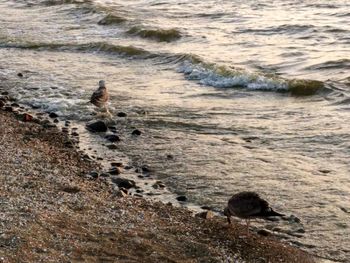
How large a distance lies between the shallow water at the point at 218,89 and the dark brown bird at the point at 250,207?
50 cm

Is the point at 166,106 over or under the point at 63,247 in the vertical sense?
under

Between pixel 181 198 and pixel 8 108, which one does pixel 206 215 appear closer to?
pixel 181 198

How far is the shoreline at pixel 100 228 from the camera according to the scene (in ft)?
18.3

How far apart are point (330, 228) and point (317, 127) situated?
3.58m

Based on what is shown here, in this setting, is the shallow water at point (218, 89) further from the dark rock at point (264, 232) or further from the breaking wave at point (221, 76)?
the dark rock at point (264, 232)

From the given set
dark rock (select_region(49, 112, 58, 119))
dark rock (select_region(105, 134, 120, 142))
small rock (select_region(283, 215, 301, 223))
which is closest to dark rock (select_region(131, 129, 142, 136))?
dark rock (select_region(105, 134, 120, 142))

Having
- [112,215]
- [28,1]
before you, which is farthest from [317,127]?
[28,1]

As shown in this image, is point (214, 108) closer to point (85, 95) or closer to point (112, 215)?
point (85, 95)

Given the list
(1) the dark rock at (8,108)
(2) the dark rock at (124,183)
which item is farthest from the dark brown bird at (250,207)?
(1) the dark rock at (8,108)

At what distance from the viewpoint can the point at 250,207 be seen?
6219 millimetres

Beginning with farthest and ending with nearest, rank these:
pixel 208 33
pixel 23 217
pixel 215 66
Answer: pixel 208 33 → pixel 215 66 → pixel 23 217

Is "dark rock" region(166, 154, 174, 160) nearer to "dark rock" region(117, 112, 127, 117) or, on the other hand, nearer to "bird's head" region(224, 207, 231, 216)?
"dark rock" region(117, 112, 127, 117)

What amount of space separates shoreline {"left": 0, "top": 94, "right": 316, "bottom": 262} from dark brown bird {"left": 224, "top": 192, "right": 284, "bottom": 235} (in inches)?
9.6

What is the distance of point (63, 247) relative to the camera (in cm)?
554
